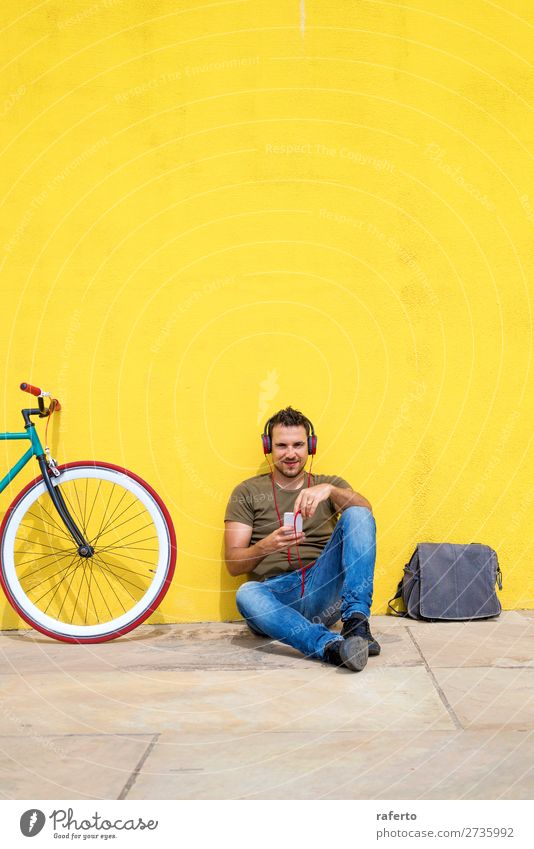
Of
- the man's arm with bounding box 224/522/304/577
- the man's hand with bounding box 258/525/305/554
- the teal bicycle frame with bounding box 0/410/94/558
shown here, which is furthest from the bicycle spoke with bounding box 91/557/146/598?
the man's hand with bounding box 258/525/305/554

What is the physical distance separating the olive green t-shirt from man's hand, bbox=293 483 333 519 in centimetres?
21

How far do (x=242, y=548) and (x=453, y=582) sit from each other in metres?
0.95

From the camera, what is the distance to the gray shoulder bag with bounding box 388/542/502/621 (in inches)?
157

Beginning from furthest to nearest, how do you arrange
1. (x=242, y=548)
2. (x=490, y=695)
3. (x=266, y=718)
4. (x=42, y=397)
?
(x=42, y=397), (x=242, y=548), (x=490, y=695), (x=266, y=718)

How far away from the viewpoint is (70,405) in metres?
4.16

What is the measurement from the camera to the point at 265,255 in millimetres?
4168

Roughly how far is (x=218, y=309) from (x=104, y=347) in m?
0.55

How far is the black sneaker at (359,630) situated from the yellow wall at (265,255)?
77 cm

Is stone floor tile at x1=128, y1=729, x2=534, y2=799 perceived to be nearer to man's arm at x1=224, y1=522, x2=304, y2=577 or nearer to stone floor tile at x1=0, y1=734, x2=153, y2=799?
stone floor tile at x1=0, y1=734, x2=153, y2=799

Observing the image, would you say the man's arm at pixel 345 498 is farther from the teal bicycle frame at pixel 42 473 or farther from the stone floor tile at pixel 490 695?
the teal bicycle frame at pixel 42 473

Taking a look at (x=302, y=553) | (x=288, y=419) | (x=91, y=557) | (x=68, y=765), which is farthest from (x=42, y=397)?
(x=68, y=765)

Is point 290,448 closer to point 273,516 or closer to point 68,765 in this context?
point 273,516

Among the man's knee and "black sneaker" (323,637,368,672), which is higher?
the man's knee
